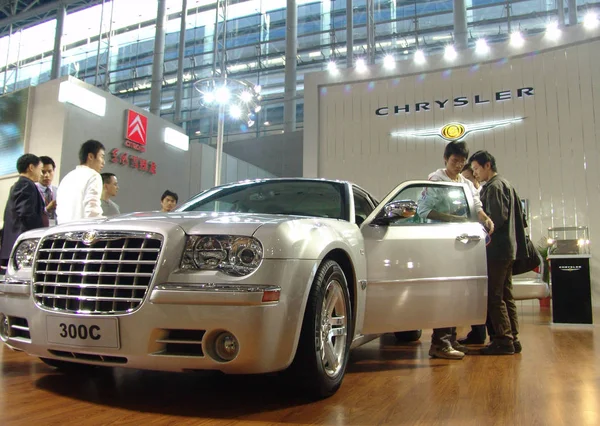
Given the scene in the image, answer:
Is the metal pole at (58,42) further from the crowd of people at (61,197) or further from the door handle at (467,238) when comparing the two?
the door handle at (467,238)

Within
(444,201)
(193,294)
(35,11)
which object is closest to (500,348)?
(444,201)

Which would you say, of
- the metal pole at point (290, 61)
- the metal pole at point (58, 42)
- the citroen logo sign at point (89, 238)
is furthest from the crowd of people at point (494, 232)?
the metal pole at point (58, 42)

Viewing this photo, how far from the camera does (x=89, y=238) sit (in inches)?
84.4

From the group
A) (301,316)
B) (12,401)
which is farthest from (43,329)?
(301,316)

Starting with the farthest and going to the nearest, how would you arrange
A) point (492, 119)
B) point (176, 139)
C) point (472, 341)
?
point (176, 139) → point (492, 119) → point (472, 341)

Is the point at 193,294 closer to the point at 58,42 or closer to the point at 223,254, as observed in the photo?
the point at 223,254

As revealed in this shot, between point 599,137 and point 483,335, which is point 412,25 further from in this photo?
point 483,335

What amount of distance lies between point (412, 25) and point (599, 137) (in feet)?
34.7

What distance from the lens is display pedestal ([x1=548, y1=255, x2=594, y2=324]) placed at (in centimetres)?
577

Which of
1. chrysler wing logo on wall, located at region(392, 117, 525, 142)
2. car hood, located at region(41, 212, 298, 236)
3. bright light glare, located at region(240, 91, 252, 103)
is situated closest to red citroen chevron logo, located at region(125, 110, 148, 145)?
bright light glare, located at region(240, 91, 252, 103)

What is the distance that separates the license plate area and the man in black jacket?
283 centimetres

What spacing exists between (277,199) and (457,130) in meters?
7.03

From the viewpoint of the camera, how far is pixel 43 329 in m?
2.15

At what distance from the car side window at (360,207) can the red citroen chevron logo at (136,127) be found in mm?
8579
